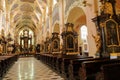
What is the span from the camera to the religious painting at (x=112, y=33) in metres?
6.70

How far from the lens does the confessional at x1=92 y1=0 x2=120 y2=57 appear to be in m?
6.64

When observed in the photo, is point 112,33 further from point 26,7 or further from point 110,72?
point 26,7

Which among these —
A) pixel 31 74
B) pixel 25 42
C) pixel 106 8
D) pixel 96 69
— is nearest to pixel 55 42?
pixel 31 74

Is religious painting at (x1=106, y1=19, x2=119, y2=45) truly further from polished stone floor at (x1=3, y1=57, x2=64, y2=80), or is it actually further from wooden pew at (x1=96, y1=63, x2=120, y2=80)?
wooden pew at (x1=96, y1=63, x2=120, y2=80)

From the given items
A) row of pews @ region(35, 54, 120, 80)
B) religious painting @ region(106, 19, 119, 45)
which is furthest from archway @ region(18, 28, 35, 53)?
row of pews @ region(35, 54, 120, 80)

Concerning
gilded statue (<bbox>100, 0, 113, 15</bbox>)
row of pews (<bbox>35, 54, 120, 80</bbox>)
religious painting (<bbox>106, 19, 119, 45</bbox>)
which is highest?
gilded statue (<bbox>100, 0, 113, 15</bbox>)

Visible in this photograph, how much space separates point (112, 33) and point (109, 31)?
6.0 inches

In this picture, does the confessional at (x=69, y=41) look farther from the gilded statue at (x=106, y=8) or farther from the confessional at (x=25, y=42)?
the confessional at (x=25, y=42)

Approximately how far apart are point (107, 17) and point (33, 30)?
40.7 meters

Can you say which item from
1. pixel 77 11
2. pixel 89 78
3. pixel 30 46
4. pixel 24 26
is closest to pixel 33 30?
pixel 24 26

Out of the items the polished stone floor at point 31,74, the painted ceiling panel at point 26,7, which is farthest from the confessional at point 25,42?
the polished stone floor at point 31,74

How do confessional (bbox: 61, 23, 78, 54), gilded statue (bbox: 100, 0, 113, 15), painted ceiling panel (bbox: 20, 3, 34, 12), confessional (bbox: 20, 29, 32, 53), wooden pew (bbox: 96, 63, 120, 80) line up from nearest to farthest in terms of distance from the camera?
wooden pew (bbox: 96, 63, 120, 80) → gilded statue (bbox: 100, 0, 113, 15) → confessional (bbox: 61, 23, 78, 54) → painted ceiling panel (bbox: 20, 3, 34, 12) → confessional (bbox: 20, 29, 32, 53)

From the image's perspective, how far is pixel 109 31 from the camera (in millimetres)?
6754

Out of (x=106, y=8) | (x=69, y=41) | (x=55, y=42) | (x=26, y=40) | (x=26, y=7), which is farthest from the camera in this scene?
(x=26, y=40)
